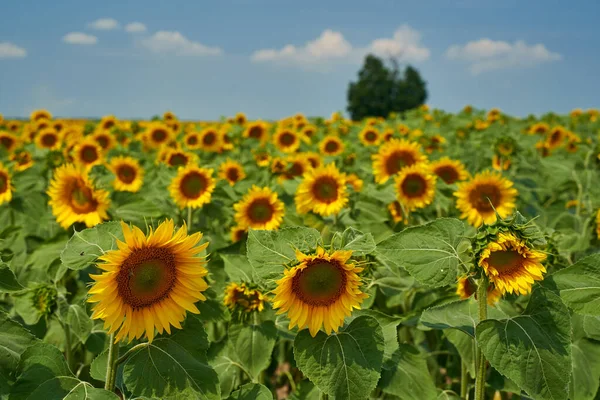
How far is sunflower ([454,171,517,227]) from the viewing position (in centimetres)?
412

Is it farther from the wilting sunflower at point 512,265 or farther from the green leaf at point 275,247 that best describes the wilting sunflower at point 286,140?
the wilting sunflower at point 512,265

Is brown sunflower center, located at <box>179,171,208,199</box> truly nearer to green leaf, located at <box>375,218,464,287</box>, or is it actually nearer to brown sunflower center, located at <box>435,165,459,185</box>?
brown sunflower center, located at <box>435,165,459,185</box>

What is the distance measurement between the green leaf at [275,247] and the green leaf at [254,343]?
69 centimetres

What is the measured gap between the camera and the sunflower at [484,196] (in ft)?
13.5

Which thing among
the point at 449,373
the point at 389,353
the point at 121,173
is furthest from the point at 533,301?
the point at 121,173

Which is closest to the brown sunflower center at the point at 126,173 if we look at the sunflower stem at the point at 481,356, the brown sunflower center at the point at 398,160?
the brown sunflower center at the point at 398,160

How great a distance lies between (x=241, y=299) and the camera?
266 cm

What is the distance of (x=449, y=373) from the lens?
3748 mm

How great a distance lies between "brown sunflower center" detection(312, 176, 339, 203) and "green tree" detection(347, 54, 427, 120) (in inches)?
2023

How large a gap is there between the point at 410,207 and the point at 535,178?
2845 millimetres

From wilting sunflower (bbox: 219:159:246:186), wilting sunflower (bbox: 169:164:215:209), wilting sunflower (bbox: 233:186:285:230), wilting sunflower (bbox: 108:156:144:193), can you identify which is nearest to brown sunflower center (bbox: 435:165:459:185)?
wilting sunflower (bbox: 233:186:285:230)

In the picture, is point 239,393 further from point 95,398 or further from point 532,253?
point 532,253

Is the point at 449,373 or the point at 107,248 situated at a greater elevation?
the point at 107,248

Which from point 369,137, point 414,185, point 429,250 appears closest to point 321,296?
point 429,250
